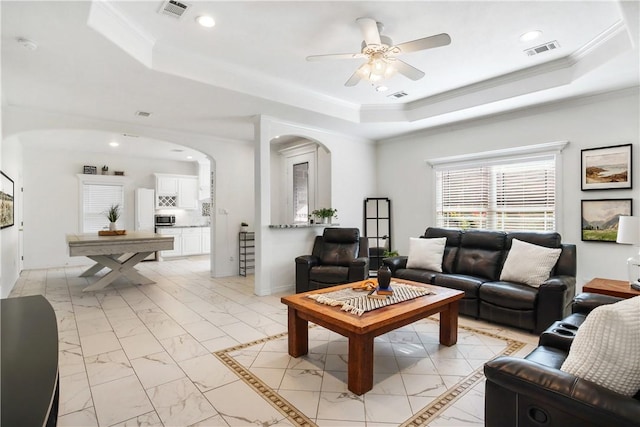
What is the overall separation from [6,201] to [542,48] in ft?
21.9

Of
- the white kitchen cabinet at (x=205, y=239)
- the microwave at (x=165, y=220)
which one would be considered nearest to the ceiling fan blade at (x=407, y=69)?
the white kitchen cabinet at (x=205, y=239)

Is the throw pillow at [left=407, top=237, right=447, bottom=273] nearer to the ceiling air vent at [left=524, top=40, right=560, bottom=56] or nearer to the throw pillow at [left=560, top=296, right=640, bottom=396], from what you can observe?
the ceiling air vent at [left=524, top=40, right=560, bottom=56]

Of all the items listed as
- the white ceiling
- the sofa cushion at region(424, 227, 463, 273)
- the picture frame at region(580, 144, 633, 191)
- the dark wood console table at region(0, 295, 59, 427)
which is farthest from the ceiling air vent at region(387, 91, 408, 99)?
the dark wood console table at region(0, 295, 59, 427)

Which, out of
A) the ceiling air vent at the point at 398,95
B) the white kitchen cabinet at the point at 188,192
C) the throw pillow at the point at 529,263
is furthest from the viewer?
the white kitchen cabinet at the point at 188,192

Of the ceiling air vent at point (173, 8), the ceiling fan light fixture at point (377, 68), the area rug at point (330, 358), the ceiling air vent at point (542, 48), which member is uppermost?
the ceiling air vent at point (173, 8)

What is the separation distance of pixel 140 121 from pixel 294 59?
9.52ft

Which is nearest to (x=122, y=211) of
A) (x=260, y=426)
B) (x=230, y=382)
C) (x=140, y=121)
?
(x=140, y=121)

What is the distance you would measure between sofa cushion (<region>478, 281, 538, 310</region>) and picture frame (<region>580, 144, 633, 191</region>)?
1.64 meters

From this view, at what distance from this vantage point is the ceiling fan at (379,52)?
8.48 feet

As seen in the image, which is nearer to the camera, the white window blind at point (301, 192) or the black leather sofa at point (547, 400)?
the black leather sofa at point (547, 400)

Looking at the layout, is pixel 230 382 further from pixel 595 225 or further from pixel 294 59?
pixel 595 225

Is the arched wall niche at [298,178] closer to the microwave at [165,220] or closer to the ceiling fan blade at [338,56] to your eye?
the ceiling fan blade at [338,56]

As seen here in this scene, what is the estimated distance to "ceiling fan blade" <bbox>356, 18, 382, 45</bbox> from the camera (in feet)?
8.69

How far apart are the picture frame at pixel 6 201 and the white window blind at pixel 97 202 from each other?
2.94 metres
